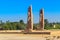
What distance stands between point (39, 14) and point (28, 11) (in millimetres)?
1951

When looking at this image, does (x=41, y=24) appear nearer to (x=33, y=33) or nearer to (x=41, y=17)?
(x=41, y=17)

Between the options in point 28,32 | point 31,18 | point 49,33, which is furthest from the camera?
point 31,18

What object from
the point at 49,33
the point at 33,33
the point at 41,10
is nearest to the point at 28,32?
the point at 33,33

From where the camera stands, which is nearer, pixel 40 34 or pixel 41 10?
pixel 40 34

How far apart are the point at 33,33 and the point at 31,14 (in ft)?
15.2

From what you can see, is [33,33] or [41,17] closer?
[33,33]

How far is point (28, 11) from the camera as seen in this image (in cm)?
2947

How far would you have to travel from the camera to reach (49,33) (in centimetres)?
2389

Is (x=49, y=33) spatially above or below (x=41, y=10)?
below

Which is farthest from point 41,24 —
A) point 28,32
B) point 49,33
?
point 49,33

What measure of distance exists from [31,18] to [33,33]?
4.17 metres

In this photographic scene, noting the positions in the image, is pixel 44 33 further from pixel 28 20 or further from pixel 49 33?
pixel 28 20

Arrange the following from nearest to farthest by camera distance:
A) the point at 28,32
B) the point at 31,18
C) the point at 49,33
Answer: the point at 49,33 → the point at 28,32 → the point at 31,18

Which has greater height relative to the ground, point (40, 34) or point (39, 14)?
point (39, 14)
